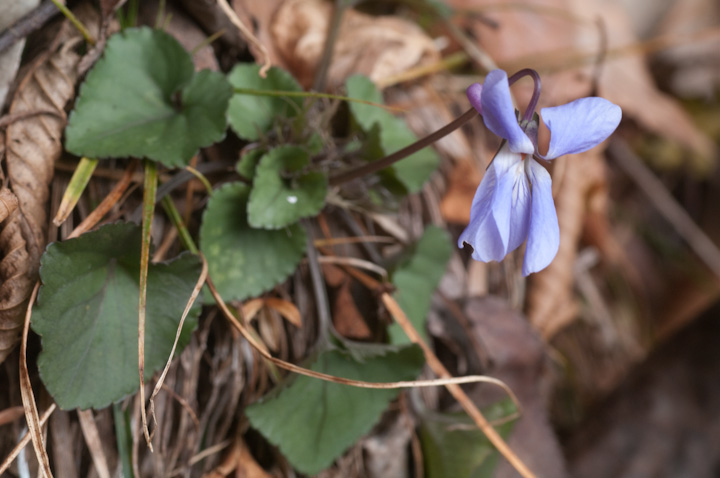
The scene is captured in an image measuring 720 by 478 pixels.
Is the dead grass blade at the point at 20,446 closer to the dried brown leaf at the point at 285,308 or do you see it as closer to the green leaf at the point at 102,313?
the green leaf at the point at 102,313

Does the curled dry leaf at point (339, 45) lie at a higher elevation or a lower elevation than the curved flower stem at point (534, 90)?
lower

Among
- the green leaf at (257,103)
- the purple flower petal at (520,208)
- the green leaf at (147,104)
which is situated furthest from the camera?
the green leaf at (257,103)

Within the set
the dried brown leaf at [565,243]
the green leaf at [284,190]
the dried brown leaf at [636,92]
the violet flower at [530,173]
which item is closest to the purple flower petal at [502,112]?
the violet flower at [530,173]

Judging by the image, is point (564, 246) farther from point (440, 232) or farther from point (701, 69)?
point (701, 69)

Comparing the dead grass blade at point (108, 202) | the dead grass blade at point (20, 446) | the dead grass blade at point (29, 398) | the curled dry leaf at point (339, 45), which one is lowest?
the curled dry leaf at point (339, 45)

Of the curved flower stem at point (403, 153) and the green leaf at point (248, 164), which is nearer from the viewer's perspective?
the curved flower stem at point (403, 153)

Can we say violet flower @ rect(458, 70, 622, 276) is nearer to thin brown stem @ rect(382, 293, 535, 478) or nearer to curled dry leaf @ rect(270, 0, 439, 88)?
thin brown stem @ rect(382, 293, 535, 478)

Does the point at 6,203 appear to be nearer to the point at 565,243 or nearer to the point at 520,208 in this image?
the point at 520,208
